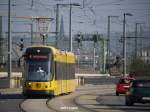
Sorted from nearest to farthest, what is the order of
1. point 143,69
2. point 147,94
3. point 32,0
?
1. point 147,94
2. point 32,0
3. point 143,69

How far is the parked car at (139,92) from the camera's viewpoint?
35716mm

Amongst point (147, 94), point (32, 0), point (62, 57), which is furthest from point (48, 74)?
point (32, 0)

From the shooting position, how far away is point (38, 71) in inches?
1676

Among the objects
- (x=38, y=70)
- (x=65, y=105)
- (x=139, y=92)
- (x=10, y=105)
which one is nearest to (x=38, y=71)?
(x=38, y=70)

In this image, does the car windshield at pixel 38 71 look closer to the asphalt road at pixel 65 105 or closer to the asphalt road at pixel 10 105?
the asphalt road at pixel 65 105

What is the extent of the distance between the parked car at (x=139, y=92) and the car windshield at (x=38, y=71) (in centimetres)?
742

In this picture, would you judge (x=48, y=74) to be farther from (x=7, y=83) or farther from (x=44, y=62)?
(x=7, y=83)

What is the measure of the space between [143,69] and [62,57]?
65394mm

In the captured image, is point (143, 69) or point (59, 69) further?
point (143, 69)

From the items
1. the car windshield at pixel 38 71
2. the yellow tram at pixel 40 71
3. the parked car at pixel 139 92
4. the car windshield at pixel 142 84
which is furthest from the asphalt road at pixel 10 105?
the car windshield at pixel 142 84

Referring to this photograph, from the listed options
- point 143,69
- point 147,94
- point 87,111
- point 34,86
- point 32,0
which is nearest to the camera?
point 87,111

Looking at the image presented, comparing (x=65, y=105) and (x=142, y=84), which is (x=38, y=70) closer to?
Result: (x=65, y=105)

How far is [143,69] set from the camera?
11081 centimetres

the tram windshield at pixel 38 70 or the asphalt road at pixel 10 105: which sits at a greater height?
the tram windshield at pixel 38 70
